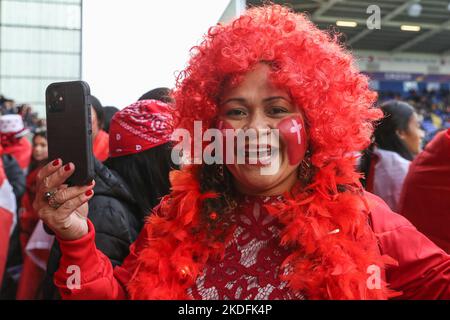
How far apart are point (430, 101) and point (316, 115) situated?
18.5m

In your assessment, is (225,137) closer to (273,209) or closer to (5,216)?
(273,209)

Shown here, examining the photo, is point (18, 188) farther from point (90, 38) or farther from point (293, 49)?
point (293, 49)

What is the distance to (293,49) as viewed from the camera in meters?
1.05

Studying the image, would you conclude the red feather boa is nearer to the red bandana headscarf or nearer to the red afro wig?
the red afro wig

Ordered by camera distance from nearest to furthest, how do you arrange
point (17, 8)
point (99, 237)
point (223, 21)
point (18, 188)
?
1. point (223, 21)
2. point (99, 237)
3. point (17, 8)
4. point (18, 188)

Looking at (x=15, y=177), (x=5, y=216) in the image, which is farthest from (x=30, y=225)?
(x=15, y=177)

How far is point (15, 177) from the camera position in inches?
112

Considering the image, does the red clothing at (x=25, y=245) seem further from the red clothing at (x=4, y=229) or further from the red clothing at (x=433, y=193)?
the red clothing at (x=433, y=193)

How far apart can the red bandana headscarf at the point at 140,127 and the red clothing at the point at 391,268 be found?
0.69 metres

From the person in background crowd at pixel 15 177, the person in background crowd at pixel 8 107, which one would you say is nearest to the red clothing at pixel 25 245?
the person in background crowd at pixel 15 177

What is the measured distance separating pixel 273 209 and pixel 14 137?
3088mm

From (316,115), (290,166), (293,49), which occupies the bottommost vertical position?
(290,166)

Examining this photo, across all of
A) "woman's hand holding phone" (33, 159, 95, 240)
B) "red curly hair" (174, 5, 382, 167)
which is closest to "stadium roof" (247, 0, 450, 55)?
"red curly hair" (174, 5, 382, 167)
